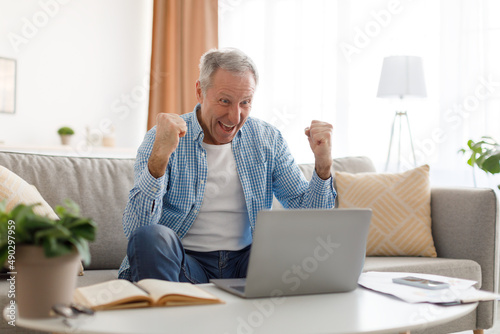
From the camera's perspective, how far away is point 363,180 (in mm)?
2514

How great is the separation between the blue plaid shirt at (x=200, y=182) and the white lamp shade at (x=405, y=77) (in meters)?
1.47

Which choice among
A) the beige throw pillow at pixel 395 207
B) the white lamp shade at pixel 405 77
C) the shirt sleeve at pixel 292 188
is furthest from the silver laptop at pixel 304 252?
the white lamp shade at pixel 405 77

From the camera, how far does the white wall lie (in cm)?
433

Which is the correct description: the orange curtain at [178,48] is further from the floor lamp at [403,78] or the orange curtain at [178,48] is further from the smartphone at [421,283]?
the smartphone at [421,283]

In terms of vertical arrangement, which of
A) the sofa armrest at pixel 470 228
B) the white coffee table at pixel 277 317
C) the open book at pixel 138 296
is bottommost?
the sofa armrest at pixel 470 228

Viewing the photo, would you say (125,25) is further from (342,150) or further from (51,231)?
(51,231)

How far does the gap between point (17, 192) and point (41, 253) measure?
36.3 inches

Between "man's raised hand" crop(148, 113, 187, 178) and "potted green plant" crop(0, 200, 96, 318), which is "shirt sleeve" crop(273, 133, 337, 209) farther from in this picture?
"potted green plant" crop(0, 200, 96, 318)

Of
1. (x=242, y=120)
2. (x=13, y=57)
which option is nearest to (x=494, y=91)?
(x=242, y=120)

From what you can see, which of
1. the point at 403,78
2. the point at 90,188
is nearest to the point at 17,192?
the point at 90,188

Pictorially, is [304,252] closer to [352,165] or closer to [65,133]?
[352,165]

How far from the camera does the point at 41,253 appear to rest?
2.94ft

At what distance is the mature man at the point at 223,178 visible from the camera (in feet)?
5.65

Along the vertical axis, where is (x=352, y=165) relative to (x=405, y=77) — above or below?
below
